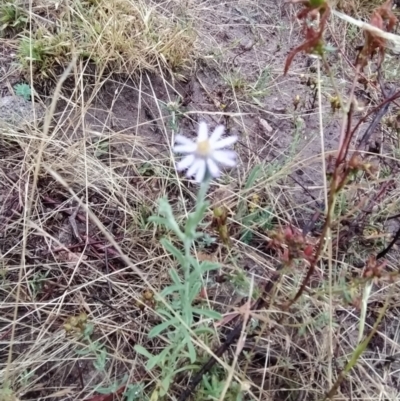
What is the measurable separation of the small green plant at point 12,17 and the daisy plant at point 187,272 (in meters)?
1.23

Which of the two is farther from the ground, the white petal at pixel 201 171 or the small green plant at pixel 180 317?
the white petal at pixel 201 171

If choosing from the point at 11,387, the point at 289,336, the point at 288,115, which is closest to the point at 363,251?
the point at 289,336

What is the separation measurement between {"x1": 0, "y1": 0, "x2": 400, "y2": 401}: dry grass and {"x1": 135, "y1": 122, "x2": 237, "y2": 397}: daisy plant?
7 cm

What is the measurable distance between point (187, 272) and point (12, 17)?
146cm

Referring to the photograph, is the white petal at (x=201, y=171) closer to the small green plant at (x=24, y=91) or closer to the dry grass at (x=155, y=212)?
the dry grass at (x=155, y=212)

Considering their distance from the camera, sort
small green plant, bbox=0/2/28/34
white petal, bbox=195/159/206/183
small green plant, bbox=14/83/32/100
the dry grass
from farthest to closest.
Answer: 1. small green plant, bbox=0/2/28/34
2. small green plant, bbox=14/83/32/100
3. the dry grass
4. white petal, bbox=195/159/206/183

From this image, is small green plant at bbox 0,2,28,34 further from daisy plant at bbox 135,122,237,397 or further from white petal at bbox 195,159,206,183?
white petal at bbox 195,159,206,183

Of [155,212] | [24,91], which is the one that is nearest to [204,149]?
[155,212]

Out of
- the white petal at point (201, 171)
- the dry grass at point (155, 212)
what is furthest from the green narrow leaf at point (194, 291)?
the white petal at point (201, 171)

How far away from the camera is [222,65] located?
2299 millimetres

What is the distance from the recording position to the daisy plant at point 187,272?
1074 millimetres

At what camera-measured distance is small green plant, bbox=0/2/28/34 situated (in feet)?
7.15

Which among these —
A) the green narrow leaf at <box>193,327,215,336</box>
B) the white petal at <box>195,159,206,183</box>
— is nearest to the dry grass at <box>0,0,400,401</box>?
the green narrow leaf at <box>193,327,215,336</box>

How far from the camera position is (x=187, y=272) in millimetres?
1236
